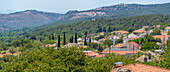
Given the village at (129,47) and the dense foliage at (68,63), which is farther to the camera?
the village at (129,47)

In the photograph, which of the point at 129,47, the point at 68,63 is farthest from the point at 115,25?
the point at 68,63

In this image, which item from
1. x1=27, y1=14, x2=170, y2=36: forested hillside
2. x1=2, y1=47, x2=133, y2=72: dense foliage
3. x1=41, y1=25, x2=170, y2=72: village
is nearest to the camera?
x1=2, y1=47, x2=133, y2=72: dense foliage

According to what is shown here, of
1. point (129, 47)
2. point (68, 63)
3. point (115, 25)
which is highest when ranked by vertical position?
point (68, 63)

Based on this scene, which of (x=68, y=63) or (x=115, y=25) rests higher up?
(x=68, y=63)

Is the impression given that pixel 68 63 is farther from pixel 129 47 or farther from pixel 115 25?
pixel 115 25

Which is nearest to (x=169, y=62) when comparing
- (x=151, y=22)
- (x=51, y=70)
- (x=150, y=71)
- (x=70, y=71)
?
(x=150, y=71)

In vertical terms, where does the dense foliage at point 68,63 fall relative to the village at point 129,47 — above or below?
above

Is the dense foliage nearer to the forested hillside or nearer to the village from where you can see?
the village

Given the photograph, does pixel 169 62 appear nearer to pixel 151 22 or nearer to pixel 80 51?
pixel 80 51

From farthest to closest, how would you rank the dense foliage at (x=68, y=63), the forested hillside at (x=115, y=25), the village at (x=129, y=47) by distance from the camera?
1. the forested hillside at (x=115, y=25)
2. the village at (x=129, y=47)
3. the dense foliage at (x=68, y=63)

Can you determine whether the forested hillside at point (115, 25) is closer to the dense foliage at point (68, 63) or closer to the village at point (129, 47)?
the village at point (129, 47)

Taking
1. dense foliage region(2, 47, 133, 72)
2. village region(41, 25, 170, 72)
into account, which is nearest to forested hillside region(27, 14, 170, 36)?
village region(41, 25, 170, 72)

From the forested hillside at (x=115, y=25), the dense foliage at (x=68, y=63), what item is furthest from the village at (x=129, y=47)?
the forested hillside at (x=115, y=25)

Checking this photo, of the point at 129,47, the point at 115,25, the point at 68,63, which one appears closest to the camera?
the point at 68,63
